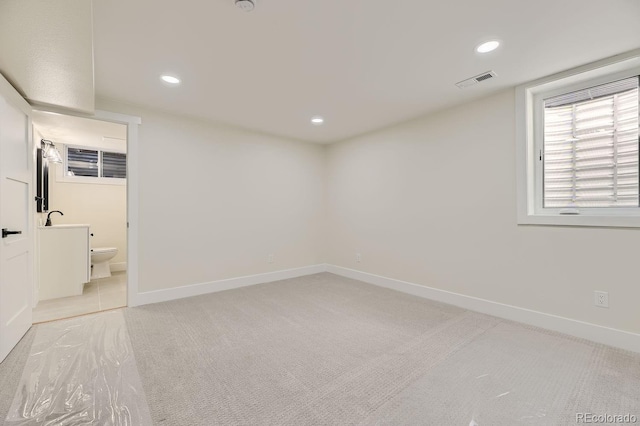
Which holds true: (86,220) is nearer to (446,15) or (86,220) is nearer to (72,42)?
(72,42)

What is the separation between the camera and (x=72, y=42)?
65.1 inches

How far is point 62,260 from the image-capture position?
361 cm

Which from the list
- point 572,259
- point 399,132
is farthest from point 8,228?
point 572,259

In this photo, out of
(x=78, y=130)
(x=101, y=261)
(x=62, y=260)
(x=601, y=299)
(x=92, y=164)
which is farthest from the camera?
(x=92, y=164)

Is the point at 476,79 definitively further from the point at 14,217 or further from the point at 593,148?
the point at 14,217

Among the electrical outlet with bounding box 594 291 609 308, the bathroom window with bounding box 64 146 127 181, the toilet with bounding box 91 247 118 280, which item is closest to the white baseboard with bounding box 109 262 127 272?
the toilet with bounding box 91 247 118 280

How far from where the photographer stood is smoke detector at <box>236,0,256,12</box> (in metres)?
1.56

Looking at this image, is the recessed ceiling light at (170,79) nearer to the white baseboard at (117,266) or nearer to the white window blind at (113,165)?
the white window blind at (113,165)

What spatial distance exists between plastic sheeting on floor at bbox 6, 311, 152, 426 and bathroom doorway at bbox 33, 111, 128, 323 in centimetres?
83

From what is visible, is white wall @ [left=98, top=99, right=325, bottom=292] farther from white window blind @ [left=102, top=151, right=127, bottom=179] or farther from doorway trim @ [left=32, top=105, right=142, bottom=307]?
white window blind @ [left=102, top=151, right=127, bottom=179]

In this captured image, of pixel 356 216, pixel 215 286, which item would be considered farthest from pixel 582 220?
pixel 215 286

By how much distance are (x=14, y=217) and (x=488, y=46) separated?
3.99m

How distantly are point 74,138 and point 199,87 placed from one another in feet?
10.3

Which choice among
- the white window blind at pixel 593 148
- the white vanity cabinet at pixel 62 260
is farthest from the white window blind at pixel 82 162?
the white window blind at pixel 593 148
